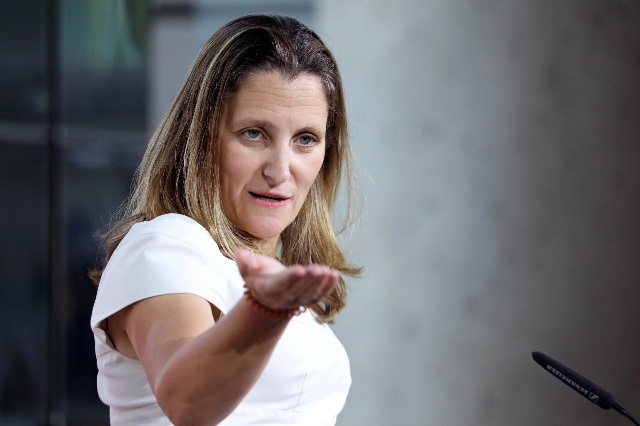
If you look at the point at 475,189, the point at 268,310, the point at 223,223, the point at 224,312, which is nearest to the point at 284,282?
the point at 268,310

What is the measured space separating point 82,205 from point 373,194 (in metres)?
1.00

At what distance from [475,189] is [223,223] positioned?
6.43 ft

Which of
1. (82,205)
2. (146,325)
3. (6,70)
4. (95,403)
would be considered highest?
(6,70)

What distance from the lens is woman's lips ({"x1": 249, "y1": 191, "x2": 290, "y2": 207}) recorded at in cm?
131

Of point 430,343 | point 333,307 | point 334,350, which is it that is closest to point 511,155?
point 430,343

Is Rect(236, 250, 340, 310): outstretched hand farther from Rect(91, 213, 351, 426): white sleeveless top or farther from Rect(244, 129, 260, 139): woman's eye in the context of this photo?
Rect(244, 129, 260, 139): woman's eye

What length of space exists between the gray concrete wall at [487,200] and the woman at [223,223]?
158 cm

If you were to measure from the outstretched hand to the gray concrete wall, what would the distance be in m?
2.26

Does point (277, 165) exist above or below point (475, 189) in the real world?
above

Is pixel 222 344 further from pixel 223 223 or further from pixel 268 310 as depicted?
pixel 223 223

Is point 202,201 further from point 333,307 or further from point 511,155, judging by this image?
point 511,155

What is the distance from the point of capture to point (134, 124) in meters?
3.15

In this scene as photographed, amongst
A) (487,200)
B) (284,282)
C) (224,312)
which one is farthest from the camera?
(487,200)

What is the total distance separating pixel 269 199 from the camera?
52.2 inches
